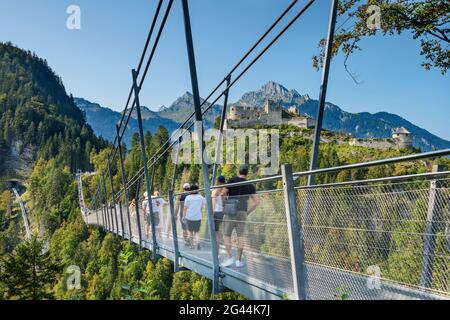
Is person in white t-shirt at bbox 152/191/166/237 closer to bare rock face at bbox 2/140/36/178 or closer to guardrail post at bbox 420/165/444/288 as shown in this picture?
guardrail post at bbox 420/165/444/288

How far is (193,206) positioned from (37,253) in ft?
72.9

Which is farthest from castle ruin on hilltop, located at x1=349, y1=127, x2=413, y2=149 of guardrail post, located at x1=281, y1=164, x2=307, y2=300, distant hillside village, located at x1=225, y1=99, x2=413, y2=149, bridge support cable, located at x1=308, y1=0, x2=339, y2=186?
guardrail post, located at x1=281, y1=164, x2=307, y2=300

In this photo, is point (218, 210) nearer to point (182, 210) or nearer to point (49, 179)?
point (182, 210)

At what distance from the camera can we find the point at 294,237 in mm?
2980

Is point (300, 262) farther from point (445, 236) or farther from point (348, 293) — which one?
point (445, 236)

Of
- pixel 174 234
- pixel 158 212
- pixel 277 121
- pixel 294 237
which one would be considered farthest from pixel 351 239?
pixel 277 121

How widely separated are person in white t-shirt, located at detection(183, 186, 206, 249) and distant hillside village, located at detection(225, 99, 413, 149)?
281 ft

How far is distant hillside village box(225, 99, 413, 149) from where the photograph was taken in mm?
97119

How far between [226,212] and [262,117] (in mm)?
95327

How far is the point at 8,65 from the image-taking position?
17000 cm

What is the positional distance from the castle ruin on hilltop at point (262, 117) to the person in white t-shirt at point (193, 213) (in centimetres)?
8092

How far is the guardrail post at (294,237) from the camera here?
2957 millimetres

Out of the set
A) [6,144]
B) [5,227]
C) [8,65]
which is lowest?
[5,227]
